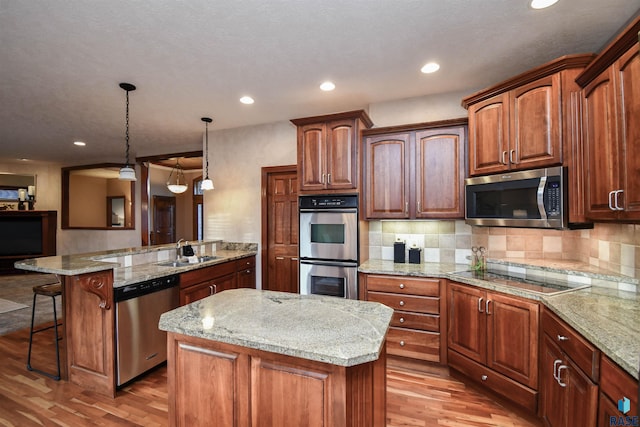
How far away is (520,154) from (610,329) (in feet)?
4.45

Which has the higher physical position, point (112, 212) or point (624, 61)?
point (624, 61)

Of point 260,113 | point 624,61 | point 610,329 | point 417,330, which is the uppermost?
point 260,113

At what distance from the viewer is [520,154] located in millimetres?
2244

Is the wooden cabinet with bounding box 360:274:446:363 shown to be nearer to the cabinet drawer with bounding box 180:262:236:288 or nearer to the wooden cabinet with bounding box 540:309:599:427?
the wooden cabinet with bounding box 540:309:599:427

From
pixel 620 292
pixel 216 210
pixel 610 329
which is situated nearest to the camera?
pixel 610 329

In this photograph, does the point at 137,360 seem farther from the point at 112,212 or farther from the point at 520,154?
the point at 112,212

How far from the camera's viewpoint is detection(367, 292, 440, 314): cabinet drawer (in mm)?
2597

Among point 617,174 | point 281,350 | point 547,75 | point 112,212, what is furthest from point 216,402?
point 112,212

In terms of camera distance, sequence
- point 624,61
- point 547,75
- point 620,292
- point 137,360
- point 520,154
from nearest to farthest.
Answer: point 624,61 < point 620,292 < point 547,75 < point 520,154 < point 137,360

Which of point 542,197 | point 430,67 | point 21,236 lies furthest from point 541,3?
point 21,236

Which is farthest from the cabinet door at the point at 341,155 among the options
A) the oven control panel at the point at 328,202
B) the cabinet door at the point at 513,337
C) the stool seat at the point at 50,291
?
the stool seat at the point at 50,291

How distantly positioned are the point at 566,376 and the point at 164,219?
30.8 feet

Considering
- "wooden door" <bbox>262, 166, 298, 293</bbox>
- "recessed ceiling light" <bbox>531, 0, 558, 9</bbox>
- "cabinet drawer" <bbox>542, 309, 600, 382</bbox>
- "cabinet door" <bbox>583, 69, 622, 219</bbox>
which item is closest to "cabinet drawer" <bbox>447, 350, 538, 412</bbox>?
"cabinet drawer" <bbox>542, 309, 600, 382</bbox>

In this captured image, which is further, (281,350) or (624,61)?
(624,61)
